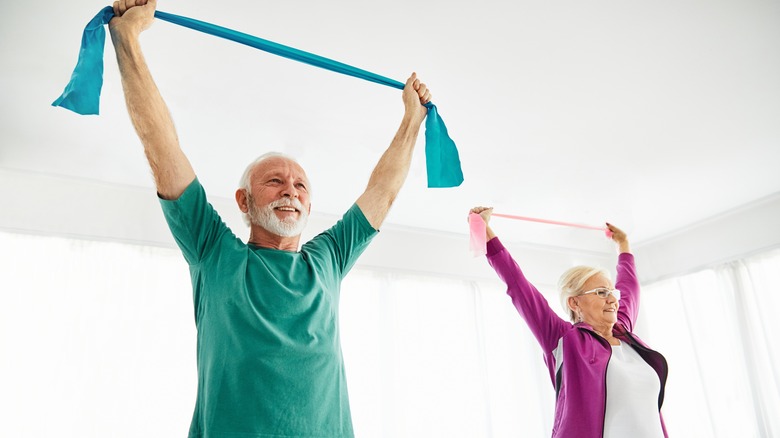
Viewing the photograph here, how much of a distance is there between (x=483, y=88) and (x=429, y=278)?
213cm

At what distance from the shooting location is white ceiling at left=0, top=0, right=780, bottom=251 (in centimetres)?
253

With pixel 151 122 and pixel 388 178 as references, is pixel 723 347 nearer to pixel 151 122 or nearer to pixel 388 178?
pixel 388 178

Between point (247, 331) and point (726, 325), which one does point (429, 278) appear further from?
point (247, 331)

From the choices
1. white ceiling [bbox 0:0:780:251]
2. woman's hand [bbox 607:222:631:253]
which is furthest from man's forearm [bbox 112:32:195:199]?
woman's hand [bbox 607:222:631:253]

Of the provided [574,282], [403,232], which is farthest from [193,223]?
[403,232]

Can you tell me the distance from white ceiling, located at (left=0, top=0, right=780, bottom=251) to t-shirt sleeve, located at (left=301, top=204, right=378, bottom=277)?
3.66 feet

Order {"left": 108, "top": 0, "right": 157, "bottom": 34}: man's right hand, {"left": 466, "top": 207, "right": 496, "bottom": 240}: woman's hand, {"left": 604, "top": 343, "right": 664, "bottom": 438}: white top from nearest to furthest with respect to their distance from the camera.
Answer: {"left": 108, "top": 0, "right": 157, "bottom": 34}: man's right hand
{"left": 604, "top": 343, "right": 664, "bottom": 438}: white top
{"left": 466, "top": 207, "right": 496, "bottom": 240}: woman's hand

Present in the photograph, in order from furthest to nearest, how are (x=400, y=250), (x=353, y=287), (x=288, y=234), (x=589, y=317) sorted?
(x=400, y=250)
(x=353, y=287)
(x=589, y=317)
(x=288, y=234)

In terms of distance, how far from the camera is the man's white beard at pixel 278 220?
1.61 m

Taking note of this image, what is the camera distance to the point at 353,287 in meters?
4.39

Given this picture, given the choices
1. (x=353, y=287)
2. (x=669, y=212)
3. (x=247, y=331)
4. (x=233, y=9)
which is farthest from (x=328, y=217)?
(x=247, y=331)

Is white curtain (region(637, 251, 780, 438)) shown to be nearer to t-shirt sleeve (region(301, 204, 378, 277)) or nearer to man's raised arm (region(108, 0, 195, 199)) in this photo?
t-shirt sleeve (region(301, 204, 378, 277))

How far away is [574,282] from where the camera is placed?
288 centimetres

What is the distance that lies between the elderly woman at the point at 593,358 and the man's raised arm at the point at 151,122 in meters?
1.79
